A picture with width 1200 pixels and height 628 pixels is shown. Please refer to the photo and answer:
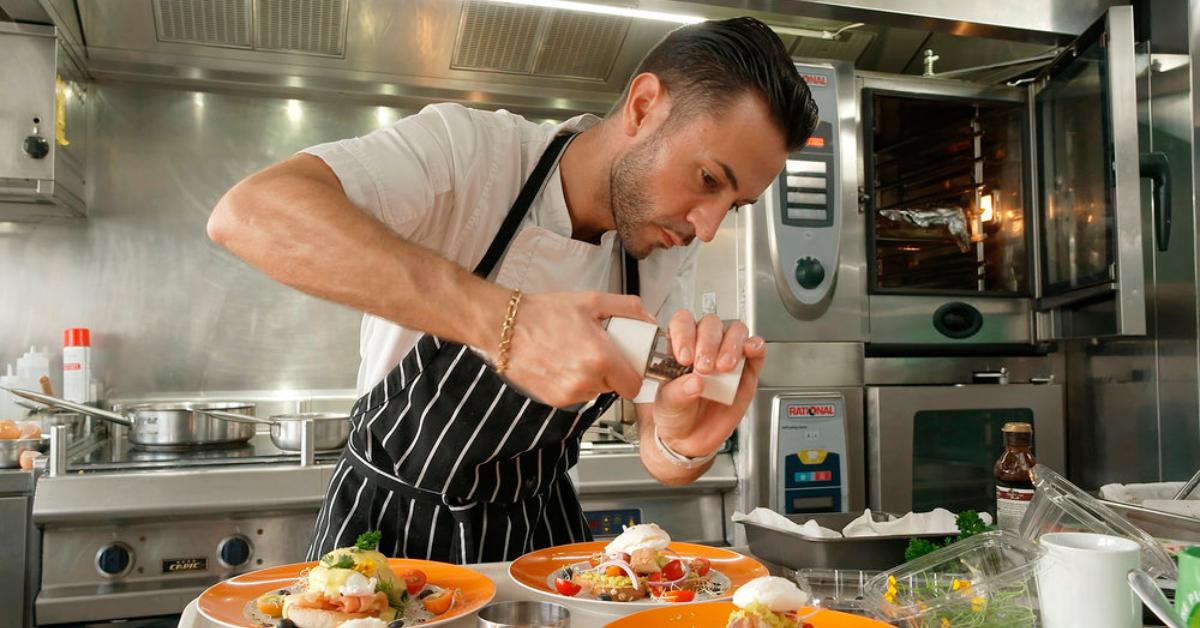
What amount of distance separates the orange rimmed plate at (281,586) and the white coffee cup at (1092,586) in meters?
0.65

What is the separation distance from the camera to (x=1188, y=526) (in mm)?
1195

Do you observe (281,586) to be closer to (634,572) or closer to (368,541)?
(368,541)

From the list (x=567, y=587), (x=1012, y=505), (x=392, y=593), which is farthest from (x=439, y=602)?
(x=1012, y=505)

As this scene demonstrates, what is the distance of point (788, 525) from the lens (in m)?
1.47

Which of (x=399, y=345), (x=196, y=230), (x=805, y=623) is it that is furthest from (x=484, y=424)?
(x=196, y=230)

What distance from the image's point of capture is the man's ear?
1.40 metres

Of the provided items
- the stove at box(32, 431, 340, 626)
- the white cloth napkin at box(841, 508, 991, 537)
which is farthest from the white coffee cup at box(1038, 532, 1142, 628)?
the stove at box(32, 431, 340, 626)

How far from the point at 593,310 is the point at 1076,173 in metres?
2.17

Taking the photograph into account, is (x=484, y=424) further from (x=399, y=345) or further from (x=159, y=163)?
(x=159, y=163)

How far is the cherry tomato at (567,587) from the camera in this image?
118cm

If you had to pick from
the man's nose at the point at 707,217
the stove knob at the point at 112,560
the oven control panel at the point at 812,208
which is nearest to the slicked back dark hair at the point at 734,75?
the man's nose at the point at 707,217

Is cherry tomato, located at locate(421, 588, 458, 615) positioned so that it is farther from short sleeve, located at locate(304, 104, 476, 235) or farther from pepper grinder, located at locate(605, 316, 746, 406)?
short sleeve, located at locate(304, 104, 476, 235)

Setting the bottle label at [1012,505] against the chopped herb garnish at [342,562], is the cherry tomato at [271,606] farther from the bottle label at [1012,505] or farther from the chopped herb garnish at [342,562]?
the bottle label at [1012,505]

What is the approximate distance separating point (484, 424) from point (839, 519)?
2.33 ft
